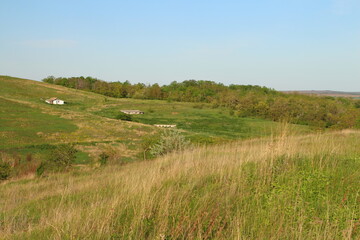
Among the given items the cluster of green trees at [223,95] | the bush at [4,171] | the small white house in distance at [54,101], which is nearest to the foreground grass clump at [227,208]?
the bush at [4,171]

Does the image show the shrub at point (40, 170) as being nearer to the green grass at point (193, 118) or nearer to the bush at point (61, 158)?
the bush at point (61, 158)

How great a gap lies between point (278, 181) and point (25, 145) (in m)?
49.2

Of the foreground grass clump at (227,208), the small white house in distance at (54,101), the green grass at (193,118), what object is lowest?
the green grass at (193,118)

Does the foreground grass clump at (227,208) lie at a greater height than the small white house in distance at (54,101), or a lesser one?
greater

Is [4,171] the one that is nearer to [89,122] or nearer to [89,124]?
[89,124]

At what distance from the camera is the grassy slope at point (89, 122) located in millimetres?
50863

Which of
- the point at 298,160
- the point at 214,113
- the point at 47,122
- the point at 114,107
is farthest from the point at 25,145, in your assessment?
the point at 214,113

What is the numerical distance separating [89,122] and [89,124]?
1863 millimetres

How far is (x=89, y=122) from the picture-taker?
68375 mm

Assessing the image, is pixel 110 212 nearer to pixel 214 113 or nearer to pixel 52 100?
pixel 52 100

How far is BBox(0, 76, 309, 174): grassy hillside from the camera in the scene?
46.7 m

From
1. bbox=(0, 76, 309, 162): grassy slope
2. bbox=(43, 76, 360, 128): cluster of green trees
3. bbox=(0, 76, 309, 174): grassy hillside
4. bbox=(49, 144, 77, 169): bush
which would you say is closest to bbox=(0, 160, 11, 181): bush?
bbox=(49, 144, 77, 169): bush

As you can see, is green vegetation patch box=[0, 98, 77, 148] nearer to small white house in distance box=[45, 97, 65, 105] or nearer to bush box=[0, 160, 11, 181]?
small white house in distance box=[45, 97, 65, 105]

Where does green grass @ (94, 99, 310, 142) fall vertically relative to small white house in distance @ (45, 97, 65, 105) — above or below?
below
